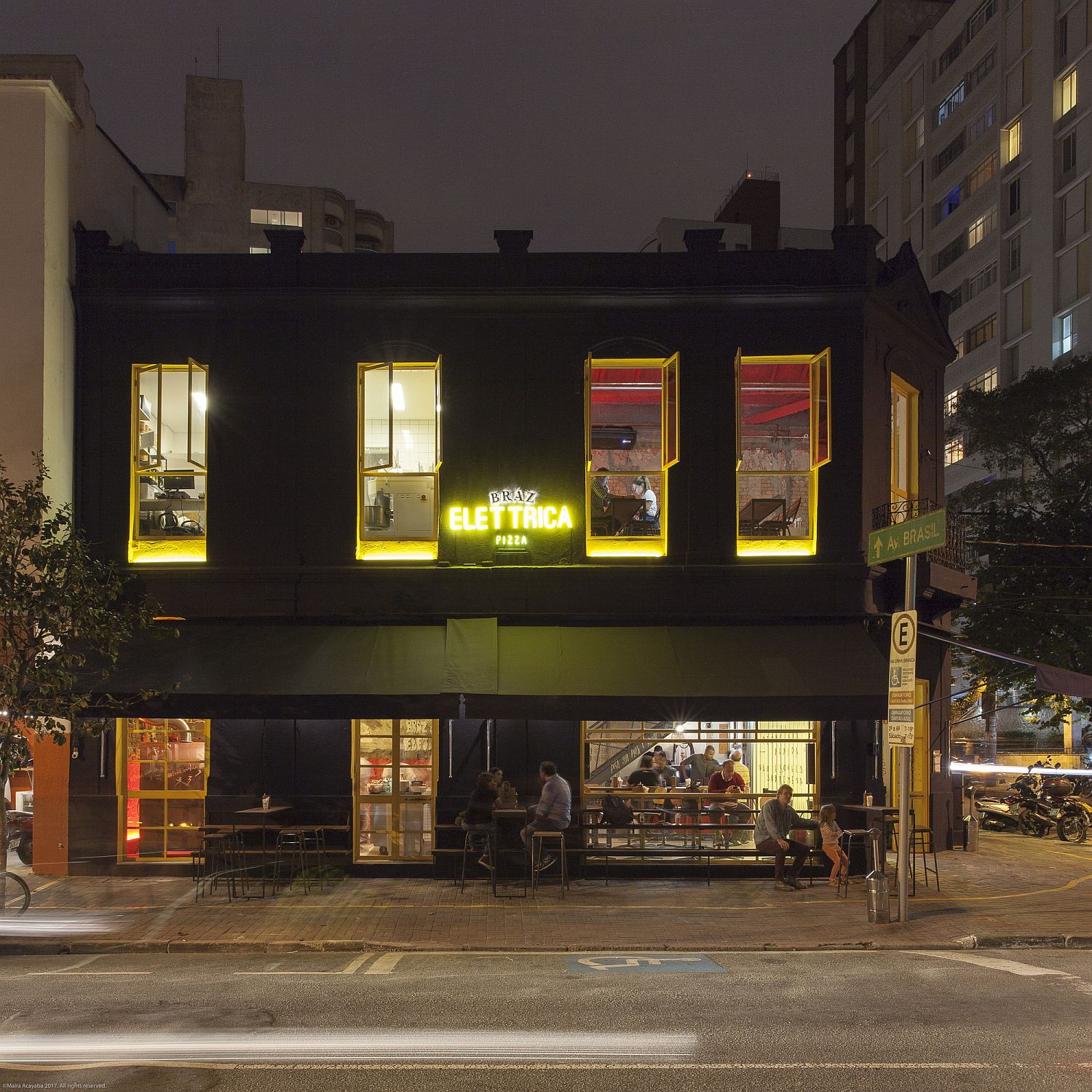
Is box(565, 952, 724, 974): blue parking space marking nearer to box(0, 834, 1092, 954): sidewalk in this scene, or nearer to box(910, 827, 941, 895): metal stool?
box(0, 834, 1092, 954): sidewalk

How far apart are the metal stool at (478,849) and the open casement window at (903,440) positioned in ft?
27.8

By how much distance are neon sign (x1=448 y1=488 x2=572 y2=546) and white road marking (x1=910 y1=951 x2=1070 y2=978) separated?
25.2 ft

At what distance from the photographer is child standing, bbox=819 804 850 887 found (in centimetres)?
1448

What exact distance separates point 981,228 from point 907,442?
47008 mm

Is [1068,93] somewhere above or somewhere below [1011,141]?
below

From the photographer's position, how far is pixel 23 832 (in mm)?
16469

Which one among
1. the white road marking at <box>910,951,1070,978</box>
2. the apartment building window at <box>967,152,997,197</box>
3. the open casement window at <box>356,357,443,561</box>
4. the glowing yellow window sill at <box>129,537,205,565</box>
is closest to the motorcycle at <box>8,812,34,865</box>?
the glowing yellow window sill at <box>129,537,205,565</box>

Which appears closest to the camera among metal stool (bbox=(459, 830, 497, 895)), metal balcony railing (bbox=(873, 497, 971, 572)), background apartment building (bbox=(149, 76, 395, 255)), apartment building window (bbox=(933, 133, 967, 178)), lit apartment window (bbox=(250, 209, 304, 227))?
metal stool (bbox=(459, 830, 497, 895))

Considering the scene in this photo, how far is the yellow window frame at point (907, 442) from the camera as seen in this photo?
17.9 meters

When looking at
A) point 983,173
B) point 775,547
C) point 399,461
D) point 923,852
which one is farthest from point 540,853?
point 983,173

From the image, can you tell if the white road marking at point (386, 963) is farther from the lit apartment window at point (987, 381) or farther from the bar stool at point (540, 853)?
the lit apartment window at point (987, 381)

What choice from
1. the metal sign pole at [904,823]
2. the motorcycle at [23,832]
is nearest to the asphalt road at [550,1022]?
the metal sign pole at [904,823]

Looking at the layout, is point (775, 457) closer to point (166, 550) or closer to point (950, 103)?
point (166, 550)

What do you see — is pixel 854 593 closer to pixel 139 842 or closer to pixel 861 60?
pixel 139 842
